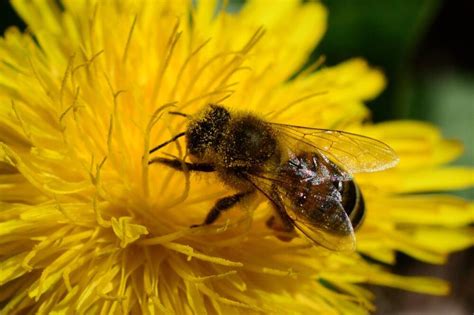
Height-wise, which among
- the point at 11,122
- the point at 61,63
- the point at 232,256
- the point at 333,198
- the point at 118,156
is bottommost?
the point at 232,256

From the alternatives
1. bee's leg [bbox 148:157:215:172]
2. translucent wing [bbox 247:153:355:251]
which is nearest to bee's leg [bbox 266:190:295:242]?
translucent wing [bbox 247:153:355:251]

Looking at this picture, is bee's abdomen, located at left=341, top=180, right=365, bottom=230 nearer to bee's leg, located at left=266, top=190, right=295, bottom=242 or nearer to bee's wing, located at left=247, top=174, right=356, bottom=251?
bee's wing, located at left=247, top=174, right=356, bottom=251

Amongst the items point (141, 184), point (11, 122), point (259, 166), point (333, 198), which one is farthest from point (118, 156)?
point (333, 198)

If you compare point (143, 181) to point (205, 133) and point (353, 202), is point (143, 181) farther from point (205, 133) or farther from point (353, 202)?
point (353, 202)

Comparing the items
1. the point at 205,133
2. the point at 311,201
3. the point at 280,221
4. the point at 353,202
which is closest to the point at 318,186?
the point at 311,201

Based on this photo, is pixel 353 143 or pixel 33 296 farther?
pixel 353 143

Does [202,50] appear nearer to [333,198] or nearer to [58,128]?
[58,128]
